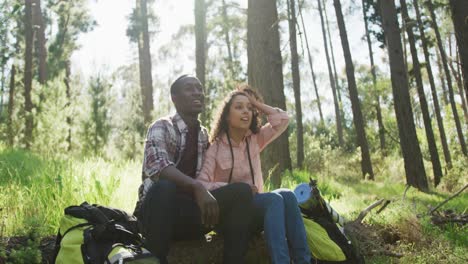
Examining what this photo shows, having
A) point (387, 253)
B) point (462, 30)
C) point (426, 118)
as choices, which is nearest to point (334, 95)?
point (426, 118)

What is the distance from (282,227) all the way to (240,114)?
3.29 feet

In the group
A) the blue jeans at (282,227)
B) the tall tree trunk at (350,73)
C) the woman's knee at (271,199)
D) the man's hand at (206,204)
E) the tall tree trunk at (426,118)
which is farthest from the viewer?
the tall tree trunk at (350,73)

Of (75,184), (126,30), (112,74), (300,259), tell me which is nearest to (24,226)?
(75,184)

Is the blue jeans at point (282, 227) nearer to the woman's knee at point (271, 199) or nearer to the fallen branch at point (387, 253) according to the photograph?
the woman's knee at point (271, 199)

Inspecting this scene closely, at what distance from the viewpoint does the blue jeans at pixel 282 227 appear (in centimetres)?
299

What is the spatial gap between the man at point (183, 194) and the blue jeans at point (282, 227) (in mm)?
133

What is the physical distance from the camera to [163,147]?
10.2 ft

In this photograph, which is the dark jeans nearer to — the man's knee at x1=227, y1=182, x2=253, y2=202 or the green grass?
the man's knee at x1=227, y1=182, x2=253, y2=202

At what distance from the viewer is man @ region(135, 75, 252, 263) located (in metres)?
2.81

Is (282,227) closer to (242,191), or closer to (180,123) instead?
(242,191)

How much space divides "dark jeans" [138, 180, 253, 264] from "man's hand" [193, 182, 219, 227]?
157 mm

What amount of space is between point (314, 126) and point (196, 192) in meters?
23.6

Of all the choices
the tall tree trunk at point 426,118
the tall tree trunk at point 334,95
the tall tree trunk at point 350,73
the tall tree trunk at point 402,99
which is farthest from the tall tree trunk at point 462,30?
the tall tree trunk at point 334,95

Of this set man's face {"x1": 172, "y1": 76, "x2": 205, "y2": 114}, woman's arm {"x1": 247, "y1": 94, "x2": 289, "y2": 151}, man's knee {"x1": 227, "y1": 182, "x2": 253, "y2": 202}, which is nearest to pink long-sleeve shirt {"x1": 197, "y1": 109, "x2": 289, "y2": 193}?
woman's arm {"x1": 247, "y1": 94, "x2": 289, "y2": 151}
